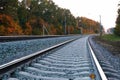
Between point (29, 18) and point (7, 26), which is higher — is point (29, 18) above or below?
above

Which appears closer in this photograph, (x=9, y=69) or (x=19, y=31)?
(x=9, y=69)

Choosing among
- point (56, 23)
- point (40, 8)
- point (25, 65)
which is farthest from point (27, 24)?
point (25, 65)

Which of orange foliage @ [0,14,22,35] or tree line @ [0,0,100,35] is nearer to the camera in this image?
orange foliage @ [0,14,22,35]

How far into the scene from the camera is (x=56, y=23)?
11644 centimetres

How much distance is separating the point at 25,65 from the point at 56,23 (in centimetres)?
10849

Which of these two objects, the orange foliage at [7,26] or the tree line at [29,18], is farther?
the tree line at [29,18]

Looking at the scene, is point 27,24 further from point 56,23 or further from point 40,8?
point 56,23

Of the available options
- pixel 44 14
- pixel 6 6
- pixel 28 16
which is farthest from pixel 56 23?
pixel 6 6

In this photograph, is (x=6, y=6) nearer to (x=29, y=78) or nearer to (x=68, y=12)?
(x=29, y=78)

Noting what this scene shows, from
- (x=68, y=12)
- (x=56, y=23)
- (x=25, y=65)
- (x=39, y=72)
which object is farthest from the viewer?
(x=68, y=12)

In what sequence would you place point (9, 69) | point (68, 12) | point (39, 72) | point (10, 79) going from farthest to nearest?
point (68, 12) < point (39, 72) < point (9, 69) < point (10, 79)

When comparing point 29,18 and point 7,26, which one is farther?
point 29,18

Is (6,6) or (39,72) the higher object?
(6,6)

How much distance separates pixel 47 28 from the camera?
97.6 m
